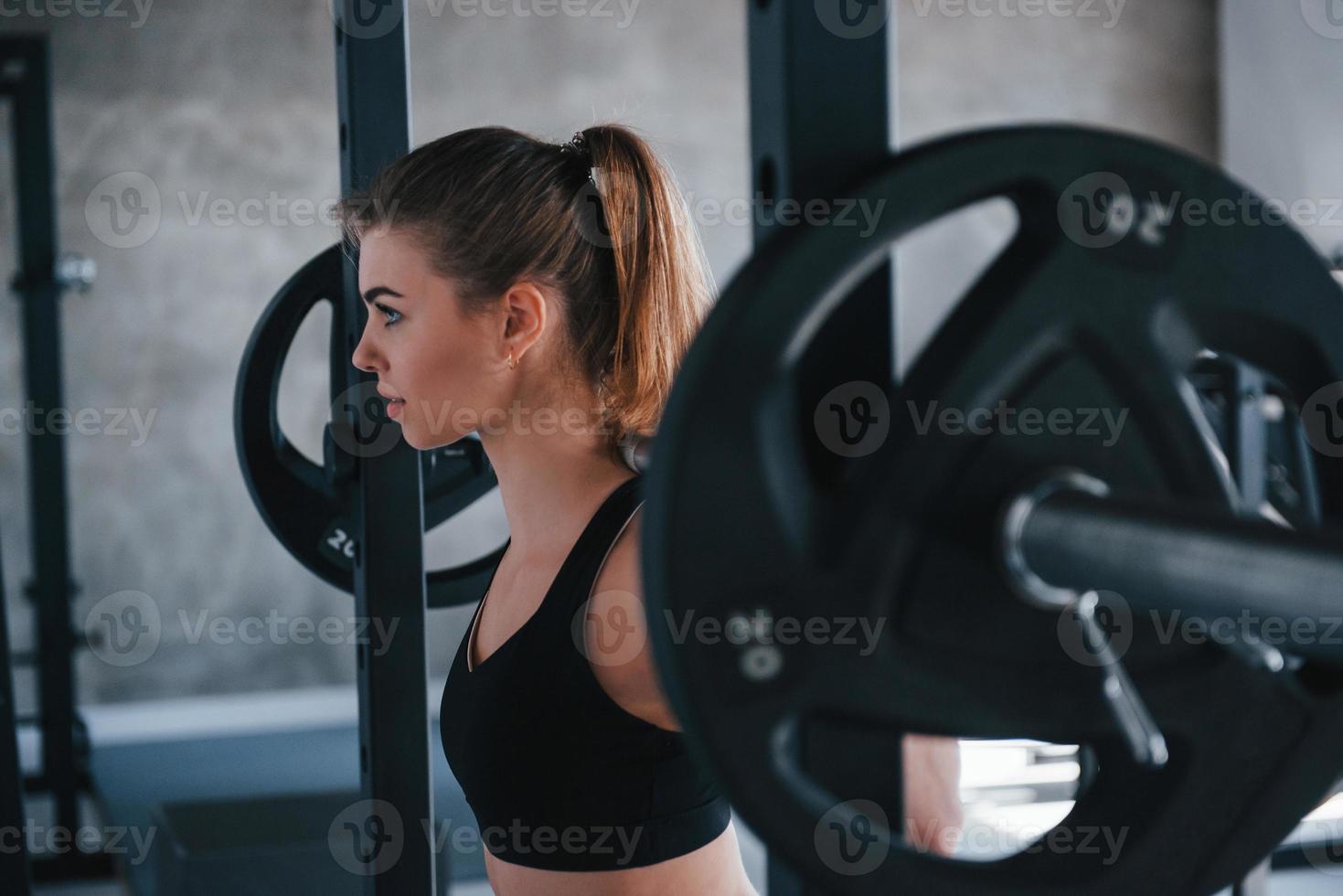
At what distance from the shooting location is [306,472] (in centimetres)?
165

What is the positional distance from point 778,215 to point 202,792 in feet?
12.4

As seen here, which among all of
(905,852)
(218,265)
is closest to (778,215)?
(905,852)

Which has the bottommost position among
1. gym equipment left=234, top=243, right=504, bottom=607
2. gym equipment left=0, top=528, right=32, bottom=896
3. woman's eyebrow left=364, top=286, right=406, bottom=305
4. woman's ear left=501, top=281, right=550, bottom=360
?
gym equipment left=0, top=528, right=32, bottom=896

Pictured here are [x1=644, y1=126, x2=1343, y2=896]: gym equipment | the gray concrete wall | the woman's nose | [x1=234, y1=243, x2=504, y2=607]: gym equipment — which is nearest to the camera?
[x1=644, y1=126, x2=1343, y2=896]: gym equipment

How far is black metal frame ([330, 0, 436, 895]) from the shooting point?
129 centimetres

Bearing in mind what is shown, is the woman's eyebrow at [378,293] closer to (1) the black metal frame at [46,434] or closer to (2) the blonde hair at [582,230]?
(2) the blonde hair at [582,230]

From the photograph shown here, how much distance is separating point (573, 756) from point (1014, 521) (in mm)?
800

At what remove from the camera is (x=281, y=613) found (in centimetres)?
486

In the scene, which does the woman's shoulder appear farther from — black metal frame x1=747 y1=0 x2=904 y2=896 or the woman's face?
black metal frame x1=747 y1=0 x2=904 y2=896

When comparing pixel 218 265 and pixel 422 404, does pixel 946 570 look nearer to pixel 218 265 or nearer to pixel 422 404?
pixel 422 404

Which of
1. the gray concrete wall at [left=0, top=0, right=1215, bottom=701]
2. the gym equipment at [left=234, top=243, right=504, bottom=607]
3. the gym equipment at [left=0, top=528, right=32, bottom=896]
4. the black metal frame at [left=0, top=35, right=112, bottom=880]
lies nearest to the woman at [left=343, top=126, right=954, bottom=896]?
the gym equipment at [left=234, top=243, right=504, bottom=607]

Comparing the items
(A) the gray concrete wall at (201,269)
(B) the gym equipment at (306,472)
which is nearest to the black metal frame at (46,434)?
(A) the gray concrete wall at (201,269)

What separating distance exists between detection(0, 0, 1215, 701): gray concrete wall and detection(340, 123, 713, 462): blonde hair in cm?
334

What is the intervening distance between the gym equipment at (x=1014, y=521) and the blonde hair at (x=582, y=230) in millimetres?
801
